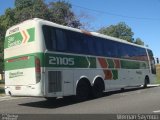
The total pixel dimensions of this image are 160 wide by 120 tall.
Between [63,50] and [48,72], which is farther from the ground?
[63,50]

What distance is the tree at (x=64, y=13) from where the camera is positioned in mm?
48875

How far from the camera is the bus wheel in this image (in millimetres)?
16484

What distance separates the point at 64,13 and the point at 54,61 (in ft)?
117

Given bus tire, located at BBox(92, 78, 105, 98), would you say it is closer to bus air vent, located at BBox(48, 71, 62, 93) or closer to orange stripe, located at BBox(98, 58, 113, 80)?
orange stripe, located at BBox(98, 58, 113, 80)

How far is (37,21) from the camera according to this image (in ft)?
48.4

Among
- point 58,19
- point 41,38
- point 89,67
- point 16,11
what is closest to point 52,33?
point 41,38

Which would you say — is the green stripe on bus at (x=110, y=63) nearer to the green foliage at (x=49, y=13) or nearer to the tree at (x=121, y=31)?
the green foliage at (x=49, y=13)

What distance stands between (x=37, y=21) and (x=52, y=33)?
0.83 meters

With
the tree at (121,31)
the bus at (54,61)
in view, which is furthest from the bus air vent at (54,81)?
the tree at (121,31)

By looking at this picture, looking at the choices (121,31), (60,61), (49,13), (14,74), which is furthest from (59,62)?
(121,31)

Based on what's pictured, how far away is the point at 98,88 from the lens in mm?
18297

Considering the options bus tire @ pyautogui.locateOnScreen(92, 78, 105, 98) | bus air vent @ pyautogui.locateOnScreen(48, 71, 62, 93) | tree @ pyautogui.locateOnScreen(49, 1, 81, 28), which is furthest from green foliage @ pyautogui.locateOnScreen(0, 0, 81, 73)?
bus air vent @ pyautogui.locateOnScreen(48, 71, 62, 93)

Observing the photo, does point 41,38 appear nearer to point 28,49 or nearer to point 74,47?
point 28,49

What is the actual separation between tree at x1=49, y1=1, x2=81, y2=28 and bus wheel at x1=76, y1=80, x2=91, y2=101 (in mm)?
31826
